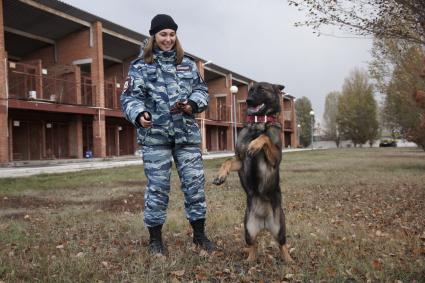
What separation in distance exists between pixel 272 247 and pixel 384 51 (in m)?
16.0

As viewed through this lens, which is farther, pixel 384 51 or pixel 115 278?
pixel 384 51

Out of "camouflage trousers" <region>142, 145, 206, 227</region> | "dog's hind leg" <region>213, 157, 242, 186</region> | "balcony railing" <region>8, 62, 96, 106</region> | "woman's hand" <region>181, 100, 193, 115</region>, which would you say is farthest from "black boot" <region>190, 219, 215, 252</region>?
"balcony railing" <region>8, 62, 96, 106</region>

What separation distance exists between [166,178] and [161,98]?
77 centimetres

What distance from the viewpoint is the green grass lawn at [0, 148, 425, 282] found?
151 inches

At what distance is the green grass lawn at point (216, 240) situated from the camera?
383 centimetres

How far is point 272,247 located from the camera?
15.9ft

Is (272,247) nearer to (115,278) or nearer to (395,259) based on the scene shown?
(395,259)

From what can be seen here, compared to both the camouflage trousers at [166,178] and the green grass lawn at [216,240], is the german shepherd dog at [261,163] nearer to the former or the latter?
the green grass lawn at [216,240]

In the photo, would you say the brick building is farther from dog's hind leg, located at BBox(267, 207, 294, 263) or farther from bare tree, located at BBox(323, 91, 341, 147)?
bare tree, located at BBox(323, 91, 341, 147)

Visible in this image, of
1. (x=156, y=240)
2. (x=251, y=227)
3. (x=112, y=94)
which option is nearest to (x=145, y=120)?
(x=156, y=240)

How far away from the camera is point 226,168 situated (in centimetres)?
387

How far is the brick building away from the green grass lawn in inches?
571

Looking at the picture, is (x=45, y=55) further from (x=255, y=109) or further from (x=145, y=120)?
(x=255, y=109)

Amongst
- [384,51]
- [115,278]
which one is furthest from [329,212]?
[384,51]
